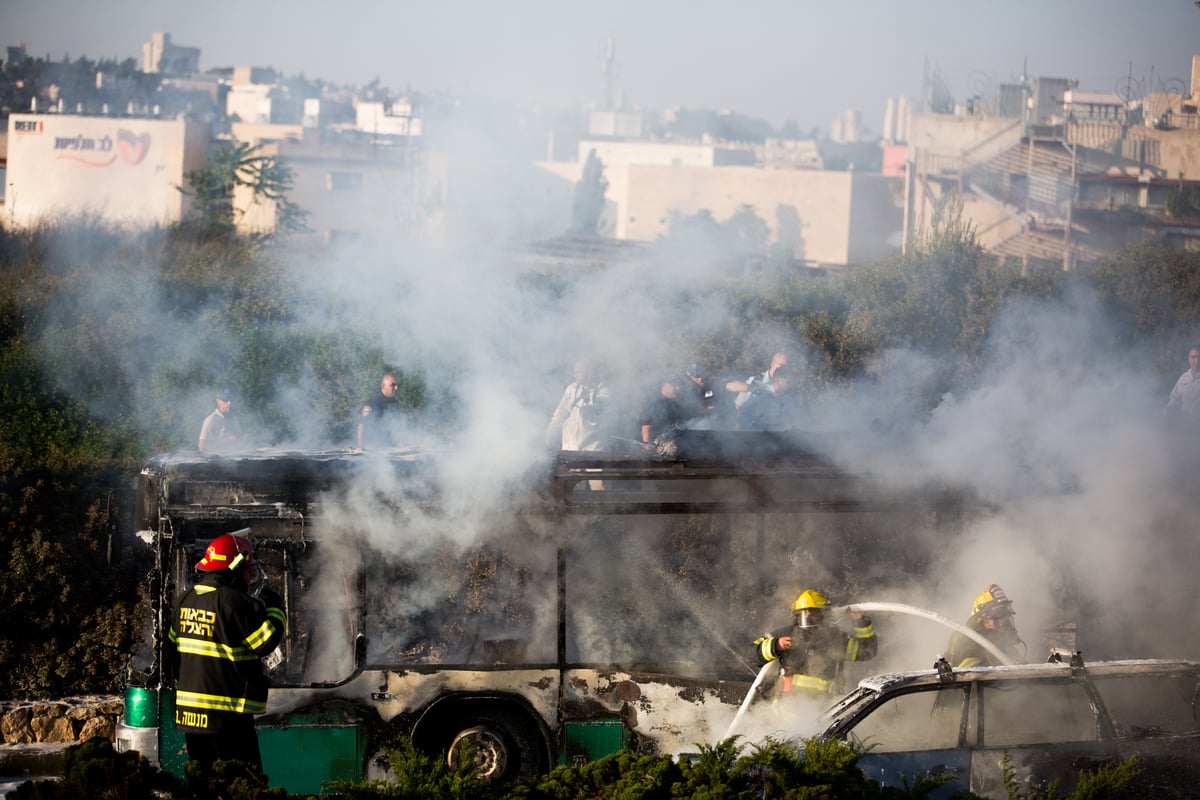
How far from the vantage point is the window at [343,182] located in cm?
3712

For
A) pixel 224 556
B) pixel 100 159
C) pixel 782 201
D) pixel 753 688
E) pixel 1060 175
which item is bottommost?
pixel 753 688

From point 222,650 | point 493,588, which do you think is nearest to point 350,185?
point 493,588

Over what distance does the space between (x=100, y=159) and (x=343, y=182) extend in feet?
24.5

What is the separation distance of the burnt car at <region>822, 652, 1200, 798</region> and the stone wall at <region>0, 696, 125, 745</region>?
598 cm

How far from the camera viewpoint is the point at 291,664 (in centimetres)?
727

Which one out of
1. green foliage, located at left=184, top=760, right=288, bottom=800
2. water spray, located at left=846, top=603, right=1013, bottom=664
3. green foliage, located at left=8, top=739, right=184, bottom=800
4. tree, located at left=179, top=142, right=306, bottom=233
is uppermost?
tree, located at left=179, top=142, right=306, bottom=233

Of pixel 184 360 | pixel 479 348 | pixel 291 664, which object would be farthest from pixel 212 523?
pixel 184 360

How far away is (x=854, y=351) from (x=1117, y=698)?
8.66m

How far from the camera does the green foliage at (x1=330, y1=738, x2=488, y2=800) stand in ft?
15.8

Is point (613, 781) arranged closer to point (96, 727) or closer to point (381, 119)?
point (96, 727)

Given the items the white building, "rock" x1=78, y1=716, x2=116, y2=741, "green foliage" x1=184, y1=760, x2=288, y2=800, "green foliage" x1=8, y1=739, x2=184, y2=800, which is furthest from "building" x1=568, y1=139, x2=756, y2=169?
"green foliage" x1=8, y1=739, x2=184, y2=800

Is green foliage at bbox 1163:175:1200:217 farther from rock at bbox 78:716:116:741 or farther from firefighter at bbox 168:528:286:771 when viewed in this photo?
firefighter at bbox 168:528:286:771

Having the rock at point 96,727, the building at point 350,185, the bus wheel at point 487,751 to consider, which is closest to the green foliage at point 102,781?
the bus wheel at point 487,751

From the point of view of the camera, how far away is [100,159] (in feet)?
122
